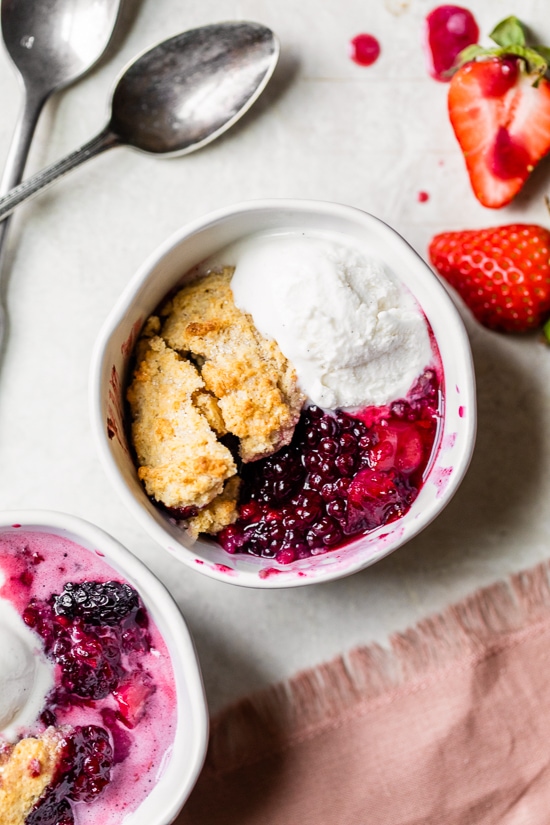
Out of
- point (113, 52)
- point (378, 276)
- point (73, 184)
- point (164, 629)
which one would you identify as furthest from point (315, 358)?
point (113, 52)

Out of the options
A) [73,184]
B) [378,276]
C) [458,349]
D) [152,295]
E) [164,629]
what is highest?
[73,184]

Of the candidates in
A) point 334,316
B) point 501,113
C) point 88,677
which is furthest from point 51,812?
point 501,113

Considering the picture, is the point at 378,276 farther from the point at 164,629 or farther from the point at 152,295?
the point at 164,629

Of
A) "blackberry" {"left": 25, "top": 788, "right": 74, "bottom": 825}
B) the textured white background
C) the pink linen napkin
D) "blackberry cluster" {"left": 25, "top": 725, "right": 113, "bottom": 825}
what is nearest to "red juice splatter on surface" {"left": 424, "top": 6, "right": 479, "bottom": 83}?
the textured white background

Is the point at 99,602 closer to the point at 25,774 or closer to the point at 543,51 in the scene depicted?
the point at 25,774

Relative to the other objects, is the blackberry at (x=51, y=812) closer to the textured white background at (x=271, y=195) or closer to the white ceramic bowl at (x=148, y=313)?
the textured white background at (x=271, y=195)

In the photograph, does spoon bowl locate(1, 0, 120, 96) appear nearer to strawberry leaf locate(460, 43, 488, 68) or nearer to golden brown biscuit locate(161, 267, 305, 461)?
golden brown biscuit locate(161, 267, 305, 461)
